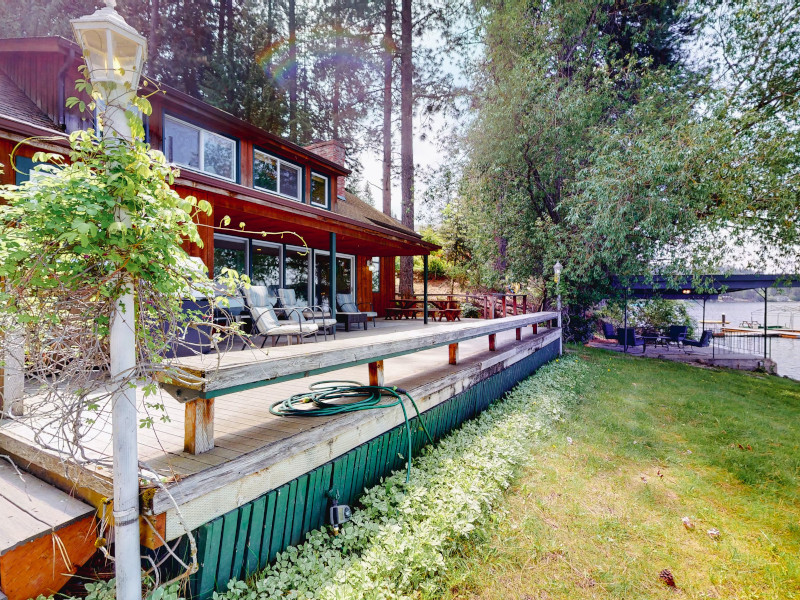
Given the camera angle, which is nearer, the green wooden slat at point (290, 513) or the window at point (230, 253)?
the green wooden slat at point (290, 513)

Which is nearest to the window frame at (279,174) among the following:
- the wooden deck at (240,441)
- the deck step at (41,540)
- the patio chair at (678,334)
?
the wooden deck at (240,441)

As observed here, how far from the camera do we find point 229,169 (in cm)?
805

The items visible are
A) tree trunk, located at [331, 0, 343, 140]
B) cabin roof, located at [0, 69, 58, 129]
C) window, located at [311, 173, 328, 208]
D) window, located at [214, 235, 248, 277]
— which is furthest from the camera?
tree trunk, located at [331, 0, 343, 140]

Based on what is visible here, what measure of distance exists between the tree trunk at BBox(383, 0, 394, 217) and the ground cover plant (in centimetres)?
1405

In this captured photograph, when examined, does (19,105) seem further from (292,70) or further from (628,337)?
(628,337)

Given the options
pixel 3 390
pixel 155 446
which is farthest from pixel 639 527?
pixel 3 390

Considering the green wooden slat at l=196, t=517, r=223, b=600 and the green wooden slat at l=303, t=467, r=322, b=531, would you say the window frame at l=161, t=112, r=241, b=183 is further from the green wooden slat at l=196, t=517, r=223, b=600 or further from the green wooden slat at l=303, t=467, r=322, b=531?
the green wooden slat at l=196, t=517, r=223, b=600

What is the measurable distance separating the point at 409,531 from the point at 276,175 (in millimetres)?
8497

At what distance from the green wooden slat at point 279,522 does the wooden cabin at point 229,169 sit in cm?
357

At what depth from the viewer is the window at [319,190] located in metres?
10.4

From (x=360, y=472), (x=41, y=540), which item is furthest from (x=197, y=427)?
(x=360, y=472)

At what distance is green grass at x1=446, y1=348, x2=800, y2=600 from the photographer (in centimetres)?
→ 232

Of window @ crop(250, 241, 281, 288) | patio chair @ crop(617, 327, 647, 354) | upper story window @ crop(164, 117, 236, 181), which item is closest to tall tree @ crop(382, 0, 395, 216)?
window @ crop(250, 241, 281, 288)

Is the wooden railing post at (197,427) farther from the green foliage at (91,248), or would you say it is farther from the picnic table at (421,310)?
the picnic table at (421,310)
